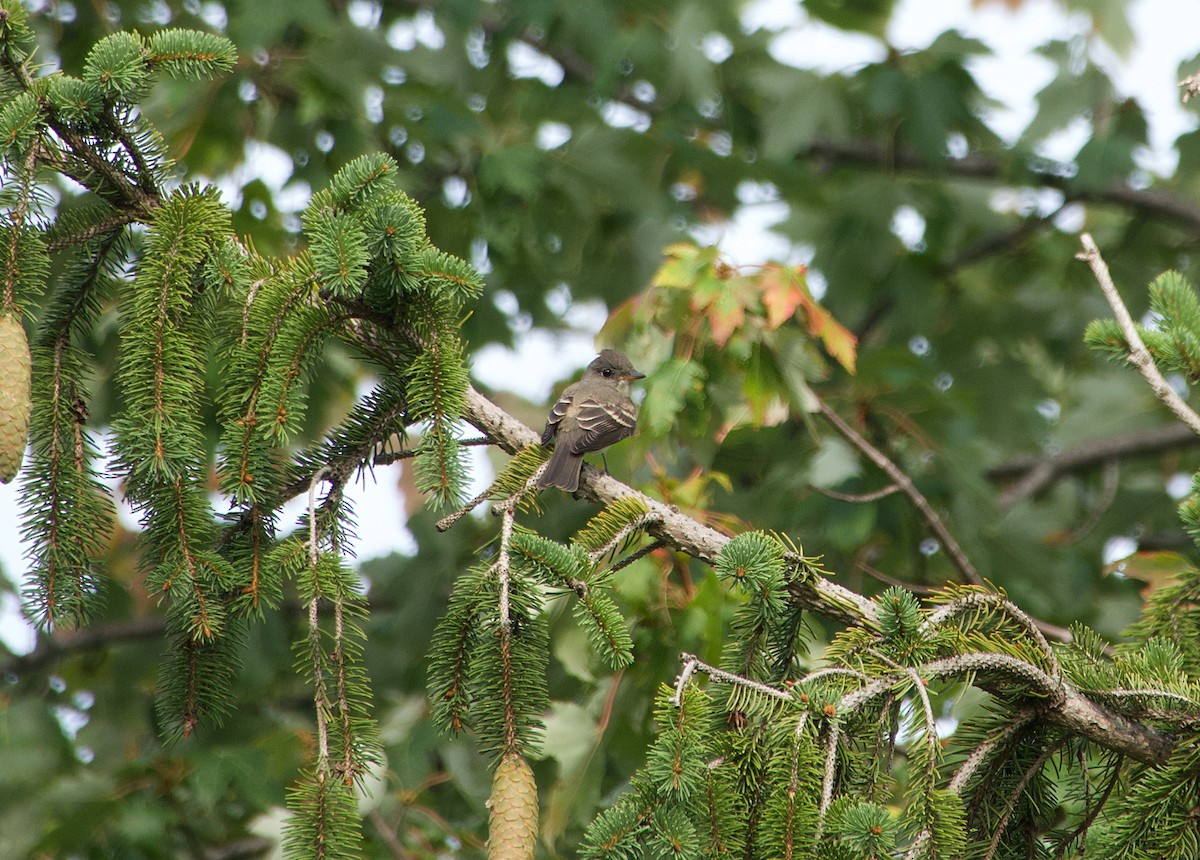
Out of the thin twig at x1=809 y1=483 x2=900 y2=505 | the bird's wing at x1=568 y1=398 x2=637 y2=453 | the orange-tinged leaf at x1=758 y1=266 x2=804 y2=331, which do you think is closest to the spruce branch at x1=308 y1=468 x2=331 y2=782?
the bird's wing at x1=568 y1=398 x2=637 y2=453

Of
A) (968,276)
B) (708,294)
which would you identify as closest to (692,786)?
(708,294)

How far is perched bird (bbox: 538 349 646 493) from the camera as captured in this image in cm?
339

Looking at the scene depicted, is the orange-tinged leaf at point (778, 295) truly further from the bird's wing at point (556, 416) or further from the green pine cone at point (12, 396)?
the green pine cone at point (12, 396)

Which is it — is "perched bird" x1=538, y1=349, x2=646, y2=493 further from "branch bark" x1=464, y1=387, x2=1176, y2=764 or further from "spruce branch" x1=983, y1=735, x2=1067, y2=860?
"spruce branch" x1=983, y1=735, x2=1067, y2=860

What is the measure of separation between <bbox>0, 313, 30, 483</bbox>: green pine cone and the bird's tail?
43.0 inches

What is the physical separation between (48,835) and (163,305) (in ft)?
12.3

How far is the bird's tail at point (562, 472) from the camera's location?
294cm

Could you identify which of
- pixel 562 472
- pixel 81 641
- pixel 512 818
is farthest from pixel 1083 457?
pixel 512 818

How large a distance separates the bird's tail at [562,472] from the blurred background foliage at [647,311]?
0.99 metres

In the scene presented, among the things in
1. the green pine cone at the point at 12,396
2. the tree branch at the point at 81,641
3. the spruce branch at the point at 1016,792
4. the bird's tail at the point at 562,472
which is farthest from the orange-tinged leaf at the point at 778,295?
the tree branch at the point at 81,641

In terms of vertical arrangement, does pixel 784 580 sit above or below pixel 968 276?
below

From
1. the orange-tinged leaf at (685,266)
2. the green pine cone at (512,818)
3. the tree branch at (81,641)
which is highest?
the tree branch at (81,641)

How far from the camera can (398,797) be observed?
216 inches

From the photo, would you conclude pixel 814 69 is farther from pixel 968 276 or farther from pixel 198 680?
pixel 198 680
